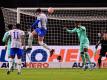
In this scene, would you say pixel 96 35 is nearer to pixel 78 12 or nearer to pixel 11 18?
pixel 78 12

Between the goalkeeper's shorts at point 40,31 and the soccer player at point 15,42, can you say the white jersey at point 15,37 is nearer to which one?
the soccer player at point 15,42

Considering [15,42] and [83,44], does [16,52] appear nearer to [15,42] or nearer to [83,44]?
[15,42]

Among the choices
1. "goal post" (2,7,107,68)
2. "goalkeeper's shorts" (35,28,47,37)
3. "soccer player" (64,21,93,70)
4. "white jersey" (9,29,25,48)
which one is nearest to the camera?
"white jersey" (9,29,25,48)

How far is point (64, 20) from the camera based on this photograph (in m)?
31.6

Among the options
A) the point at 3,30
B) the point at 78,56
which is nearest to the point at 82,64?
the point at 78,56

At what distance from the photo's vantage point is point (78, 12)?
1220 inches

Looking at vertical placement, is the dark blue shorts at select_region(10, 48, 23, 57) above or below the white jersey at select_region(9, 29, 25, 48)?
below

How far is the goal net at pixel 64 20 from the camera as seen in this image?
30.7m

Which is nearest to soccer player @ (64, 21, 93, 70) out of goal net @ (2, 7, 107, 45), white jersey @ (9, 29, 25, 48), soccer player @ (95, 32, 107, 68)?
soccer player @ (95, 32, 107, 68)

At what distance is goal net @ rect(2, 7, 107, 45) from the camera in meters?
30.7

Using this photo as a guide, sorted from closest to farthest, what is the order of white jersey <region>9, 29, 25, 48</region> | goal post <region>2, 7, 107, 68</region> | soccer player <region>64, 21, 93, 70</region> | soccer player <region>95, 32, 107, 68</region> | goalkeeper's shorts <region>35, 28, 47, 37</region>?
1. white jersey <region>9, 29, 25, 48</region>
2. goalkeeper's shorts <region>35, 28, 47, 37</region>
3. soccer player <region>64, 21, 93, 70</region>
4. soccer player <region>95, 32, 107, 68</region>
5. goal post <region>2, 7, 107, 68</region>

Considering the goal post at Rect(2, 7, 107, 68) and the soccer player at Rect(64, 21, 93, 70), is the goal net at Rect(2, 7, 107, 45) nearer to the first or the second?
the goal post at Rect(2, 7, 107, 68)

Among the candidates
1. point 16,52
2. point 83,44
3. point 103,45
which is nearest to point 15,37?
point 16,52

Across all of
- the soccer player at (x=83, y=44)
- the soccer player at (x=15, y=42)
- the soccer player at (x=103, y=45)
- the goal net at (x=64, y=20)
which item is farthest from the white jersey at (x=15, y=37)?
the goal net at (x=64, y=20)
